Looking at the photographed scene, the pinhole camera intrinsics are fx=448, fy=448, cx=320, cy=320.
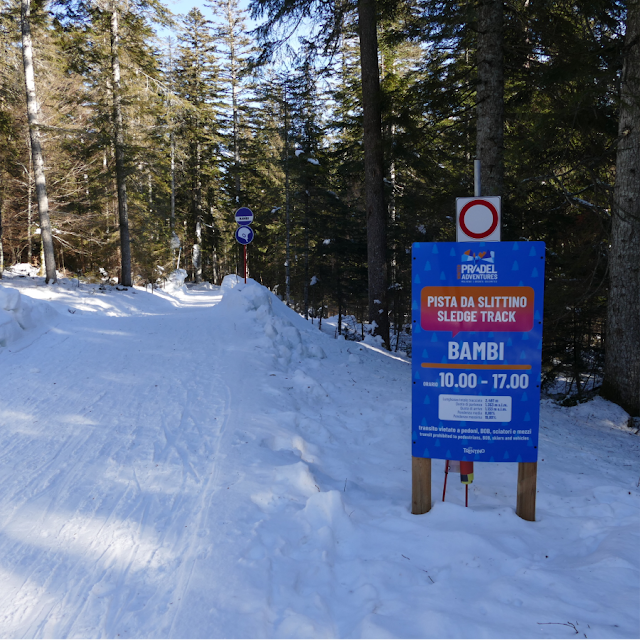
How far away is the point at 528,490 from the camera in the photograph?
345cm

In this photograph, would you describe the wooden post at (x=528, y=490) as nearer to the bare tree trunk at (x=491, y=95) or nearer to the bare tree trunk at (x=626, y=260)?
the bare tree trunk at (x=626, y=260)

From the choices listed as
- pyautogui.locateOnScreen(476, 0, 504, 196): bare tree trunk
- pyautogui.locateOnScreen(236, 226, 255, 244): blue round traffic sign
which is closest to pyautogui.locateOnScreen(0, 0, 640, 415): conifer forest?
pyautogui.locateOnScreen(476, 0, 504, 196): bare tree trunk

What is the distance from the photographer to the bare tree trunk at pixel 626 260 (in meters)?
6.86

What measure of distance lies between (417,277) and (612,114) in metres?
7.13

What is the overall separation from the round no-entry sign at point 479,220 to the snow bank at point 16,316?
7820mm

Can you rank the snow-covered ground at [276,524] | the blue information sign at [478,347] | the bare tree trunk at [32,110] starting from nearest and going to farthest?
the snow-covered ground at [276,524] < the blue information sign at [478,347] < the bare tree trunk at [32,110]

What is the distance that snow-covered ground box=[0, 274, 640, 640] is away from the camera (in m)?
2.46

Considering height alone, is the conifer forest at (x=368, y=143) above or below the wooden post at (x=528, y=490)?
above

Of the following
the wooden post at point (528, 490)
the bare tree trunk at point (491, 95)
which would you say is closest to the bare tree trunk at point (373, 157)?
the bare tree trunk at point (491, 95)

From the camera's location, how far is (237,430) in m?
5.02

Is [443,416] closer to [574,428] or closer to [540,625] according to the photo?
[540,625]

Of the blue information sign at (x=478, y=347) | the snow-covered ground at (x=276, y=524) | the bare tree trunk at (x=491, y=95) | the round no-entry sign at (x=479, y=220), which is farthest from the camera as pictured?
the bare tree trunk at (x=491, y=95)

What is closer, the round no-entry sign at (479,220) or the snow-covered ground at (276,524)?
the snow-covered ground at (276,524)

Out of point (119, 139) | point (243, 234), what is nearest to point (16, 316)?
point (243, 234)
